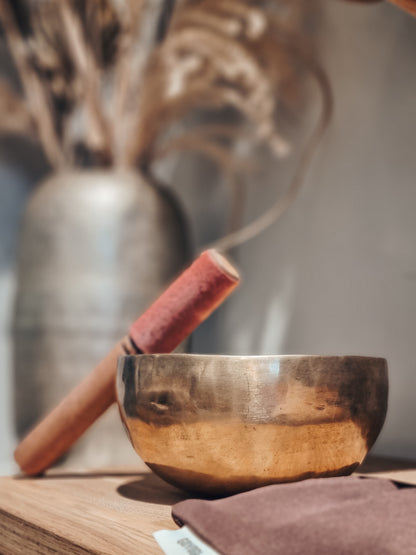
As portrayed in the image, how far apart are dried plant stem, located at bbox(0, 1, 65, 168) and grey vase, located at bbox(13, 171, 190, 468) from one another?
132mm

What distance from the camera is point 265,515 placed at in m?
0.36

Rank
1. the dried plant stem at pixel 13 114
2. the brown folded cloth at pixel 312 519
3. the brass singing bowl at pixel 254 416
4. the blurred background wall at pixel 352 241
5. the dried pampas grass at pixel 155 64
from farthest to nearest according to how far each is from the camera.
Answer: the dried plant stem at pixel 13 114
the dried pampas grass at pixel 155 64
the blurred background wall at pixel 352 241
the brass singing bowl at pixel 254 416
the brown folded cloth at pixel 312 519

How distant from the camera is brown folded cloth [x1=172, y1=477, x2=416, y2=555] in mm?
322

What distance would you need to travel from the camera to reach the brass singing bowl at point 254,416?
1.43ft

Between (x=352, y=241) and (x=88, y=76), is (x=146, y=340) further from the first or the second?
(x=88, y=76)

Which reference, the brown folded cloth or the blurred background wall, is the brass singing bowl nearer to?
the brown folded cloth

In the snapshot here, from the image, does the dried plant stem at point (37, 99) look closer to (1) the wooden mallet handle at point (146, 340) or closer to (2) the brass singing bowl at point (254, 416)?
(1) the wooden mallet handle at point (146, 340)

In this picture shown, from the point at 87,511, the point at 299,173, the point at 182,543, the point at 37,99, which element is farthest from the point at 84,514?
the point at 37,99

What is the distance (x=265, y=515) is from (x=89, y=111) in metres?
0.78

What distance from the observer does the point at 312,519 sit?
346 millimetres

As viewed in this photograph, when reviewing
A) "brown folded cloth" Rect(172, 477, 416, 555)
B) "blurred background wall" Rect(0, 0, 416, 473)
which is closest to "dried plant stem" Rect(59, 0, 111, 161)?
"blurred background wall" Rect(0, 0, 416, 473)

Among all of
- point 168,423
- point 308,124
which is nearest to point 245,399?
point 168,423

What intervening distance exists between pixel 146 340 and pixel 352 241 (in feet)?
1.52

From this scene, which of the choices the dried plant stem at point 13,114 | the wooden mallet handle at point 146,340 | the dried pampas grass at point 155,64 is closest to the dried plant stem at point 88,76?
the dried pampas grass at point 155,64
